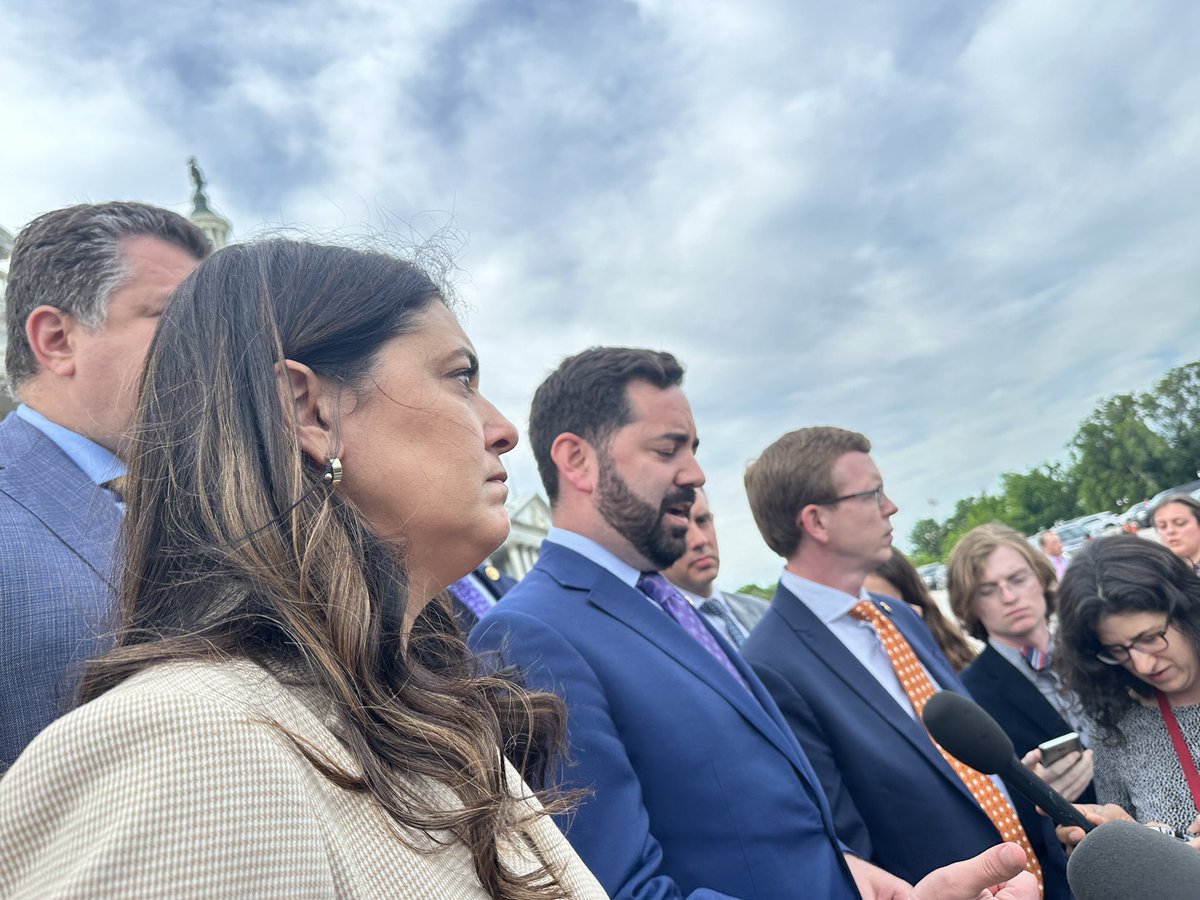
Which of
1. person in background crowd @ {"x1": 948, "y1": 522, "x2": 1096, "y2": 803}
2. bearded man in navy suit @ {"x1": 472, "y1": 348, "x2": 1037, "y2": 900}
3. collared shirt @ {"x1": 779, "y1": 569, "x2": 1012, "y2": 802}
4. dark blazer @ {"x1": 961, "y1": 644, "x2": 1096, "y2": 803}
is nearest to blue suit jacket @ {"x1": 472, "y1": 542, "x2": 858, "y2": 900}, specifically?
bearded man in navy suit @ {"x1": 472, "y1": 348, "x2": 1037, "y2": 900}

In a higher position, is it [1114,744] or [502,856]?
[502,856]

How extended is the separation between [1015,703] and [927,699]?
5.89ft

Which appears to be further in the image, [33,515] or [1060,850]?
[1060,850]

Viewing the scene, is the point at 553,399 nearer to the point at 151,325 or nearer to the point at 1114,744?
the point at 151,325

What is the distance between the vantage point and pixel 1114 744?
14.6 feet

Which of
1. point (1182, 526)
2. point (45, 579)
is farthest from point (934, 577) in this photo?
point (45, 579)

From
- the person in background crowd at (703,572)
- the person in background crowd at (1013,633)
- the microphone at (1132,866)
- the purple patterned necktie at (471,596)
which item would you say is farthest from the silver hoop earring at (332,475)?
the person in background crowd at (703,572)

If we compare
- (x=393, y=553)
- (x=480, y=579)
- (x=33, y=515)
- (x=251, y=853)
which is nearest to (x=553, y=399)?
(x=480, y=579)

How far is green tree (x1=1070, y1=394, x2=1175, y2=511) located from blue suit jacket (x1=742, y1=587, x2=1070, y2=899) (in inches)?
3281

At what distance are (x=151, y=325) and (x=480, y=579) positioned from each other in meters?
2.24

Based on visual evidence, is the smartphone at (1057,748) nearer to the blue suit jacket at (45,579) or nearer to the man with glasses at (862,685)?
the man with glasses at (862,685)

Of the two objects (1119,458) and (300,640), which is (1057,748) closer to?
(300,640)

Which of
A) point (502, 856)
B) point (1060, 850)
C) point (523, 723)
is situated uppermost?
point (523, 723)

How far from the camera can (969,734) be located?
2688mm
